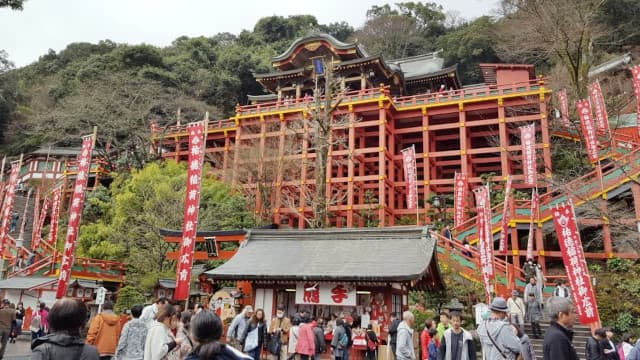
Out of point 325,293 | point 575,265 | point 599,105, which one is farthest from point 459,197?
point 325,293

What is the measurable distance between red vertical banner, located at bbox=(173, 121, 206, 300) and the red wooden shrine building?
26.5 ft

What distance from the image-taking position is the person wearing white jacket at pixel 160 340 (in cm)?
466

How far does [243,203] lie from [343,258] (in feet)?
36.1

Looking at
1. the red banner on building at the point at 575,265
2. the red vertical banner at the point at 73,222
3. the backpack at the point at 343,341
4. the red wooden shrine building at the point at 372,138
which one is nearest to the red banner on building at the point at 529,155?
the red wooden shrine building at the point at 372,138

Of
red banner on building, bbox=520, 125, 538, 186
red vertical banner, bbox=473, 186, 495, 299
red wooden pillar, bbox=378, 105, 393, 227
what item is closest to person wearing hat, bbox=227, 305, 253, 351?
red vertical banner, bbox=473, 186, 495, 299

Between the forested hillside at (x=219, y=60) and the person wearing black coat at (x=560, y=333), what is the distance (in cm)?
1025

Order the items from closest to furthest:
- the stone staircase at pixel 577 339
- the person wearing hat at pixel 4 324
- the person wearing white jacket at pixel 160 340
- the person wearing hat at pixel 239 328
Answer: the person wearing white jacket at pixel 160 340 → the person wearing hat at pixel 239 328 → the person wearing hat at pixel 4 324 → the stone staircase at pixel 577 339

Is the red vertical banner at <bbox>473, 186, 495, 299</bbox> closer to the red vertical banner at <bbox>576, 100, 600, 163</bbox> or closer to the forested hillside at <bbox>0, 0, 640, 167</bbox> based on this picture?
the red vertical banner at <bbox>576, 100, 600, 163</bbox>

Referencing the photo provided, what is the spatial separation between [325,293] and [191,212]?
367cm

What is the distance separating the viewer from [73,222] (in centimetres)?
1217

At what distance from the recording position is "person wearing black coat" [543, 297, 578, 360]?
10.4 ft

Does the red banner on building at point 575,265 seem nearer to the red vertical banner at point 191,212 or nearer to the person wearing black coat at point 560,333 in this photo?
the person wearing black coat at point 560,333

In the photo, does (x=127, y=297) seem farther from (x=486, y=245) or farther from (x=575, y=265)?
(x=575, y=265)

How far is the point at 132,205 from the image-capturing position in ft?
63.1
